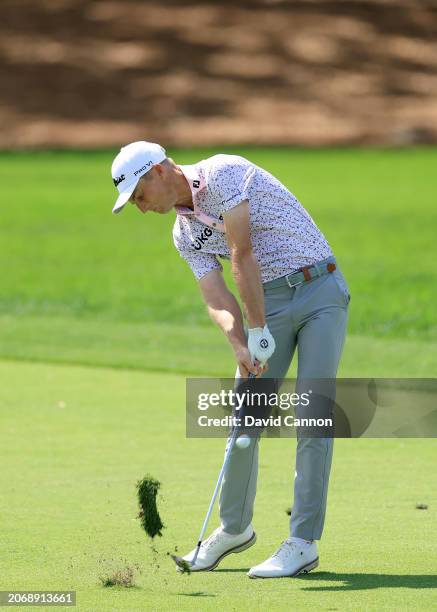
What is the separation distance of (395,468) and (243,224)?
2557 millimetres

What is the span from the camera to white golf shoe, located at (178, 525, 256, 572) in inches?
229

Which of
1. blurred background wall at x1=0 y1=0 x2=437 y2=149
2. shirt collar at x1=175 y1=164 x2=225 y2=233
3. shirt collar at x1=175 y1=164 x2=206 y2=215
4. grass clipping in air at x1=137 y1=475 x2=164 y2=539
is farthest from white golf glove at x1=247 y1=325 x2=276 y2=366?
blurred background wall at x1=0 y1=0 x2=437 y2=149

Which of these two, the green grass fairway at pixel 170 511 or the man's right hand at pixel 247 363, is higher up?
the man's right hand at pixel 247 363

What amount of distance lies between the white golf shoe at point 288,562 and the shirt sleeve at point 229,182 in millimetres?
1391

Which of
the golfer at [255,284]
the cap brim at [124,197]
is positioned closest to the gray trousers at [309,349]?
the golfer at [255,284]

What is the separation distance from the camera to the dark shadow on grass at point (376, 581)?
5370mm

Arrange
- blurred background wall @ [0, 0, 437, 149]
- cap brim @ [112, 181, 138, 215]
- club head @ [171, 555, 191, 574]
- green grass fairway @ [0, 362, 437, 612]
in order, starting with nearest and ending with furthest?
green grass fairway @ [0, 362, 437, 612]
cap brim @ [112, 181, 138, 215]
club head @ [171, 555, 191, 574]
blurred background wall @ [0, 0, 437, 149]

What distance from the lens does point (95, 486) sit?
720cm

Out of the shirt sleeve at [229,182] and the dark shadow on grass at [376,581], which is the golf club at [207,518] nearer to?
the dark shadow on grass at [376,581]

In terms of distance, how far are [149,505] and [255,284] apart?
1009 millimetres

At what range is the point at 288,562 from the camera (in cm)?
567

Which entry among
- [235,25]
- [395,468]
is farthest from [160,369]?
[235,25]

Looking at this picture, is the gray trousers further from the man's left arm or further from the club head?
the club head

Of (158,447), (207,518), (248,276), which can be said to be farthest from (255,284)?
(158,447)
